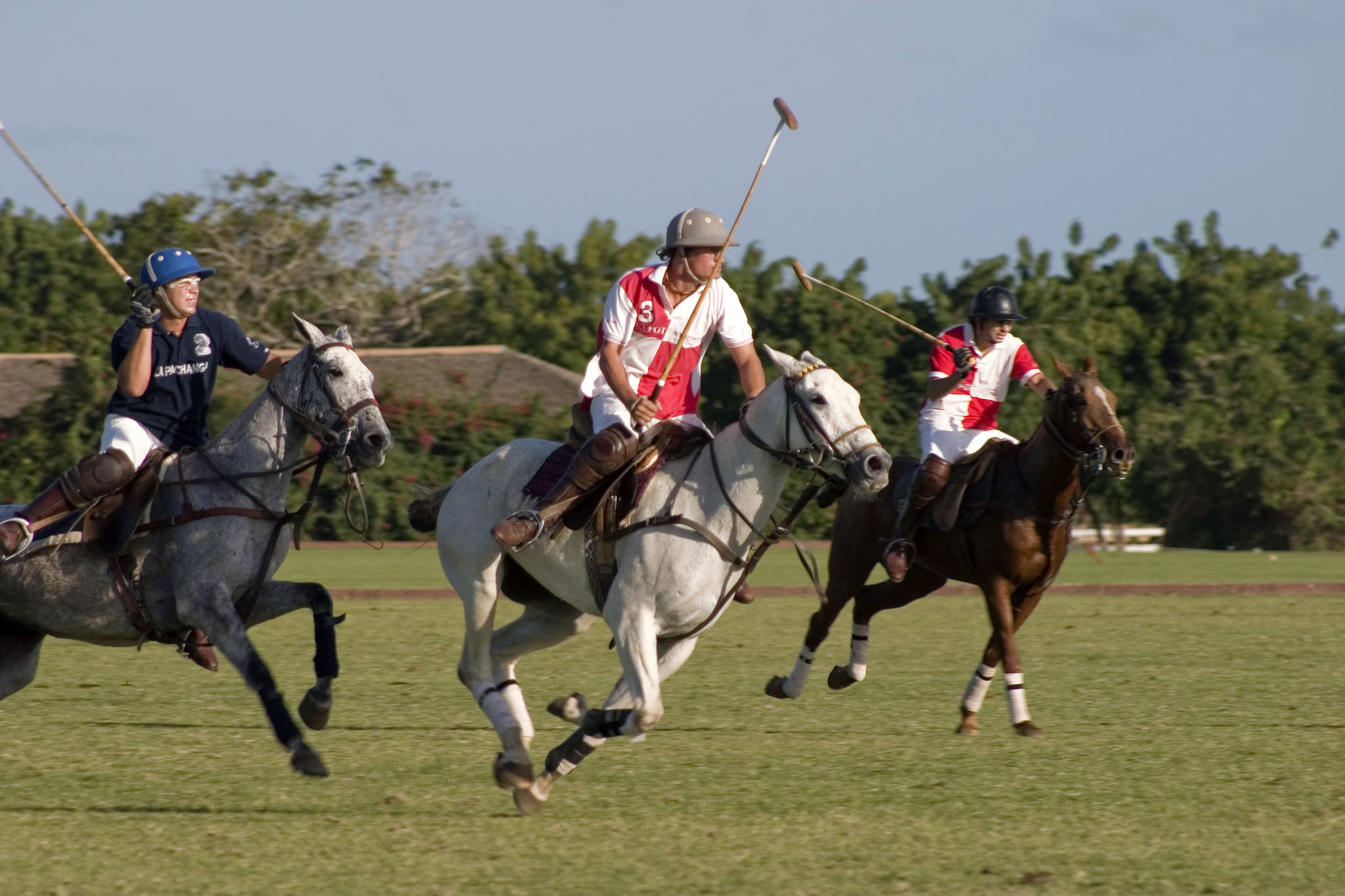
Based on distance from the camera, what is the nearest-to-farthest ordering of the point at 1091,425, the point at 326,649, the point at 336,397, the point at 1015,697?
1. the point at 336,397
2. the point at 326,649
3. the point at 1015,697
4. the point at 1091,425

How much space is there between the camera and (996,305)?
30.3ft

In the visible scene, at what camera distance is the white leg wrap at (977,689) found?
325 inches

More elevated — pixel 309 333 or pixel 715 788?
pixel 309 333

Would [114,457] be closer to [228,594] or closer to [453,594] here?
[228,594]

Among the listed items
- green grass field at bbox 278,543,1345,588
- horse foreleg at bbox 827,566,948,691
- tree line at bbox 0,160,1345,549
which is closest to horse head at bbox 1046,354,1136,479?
horse foreleg at bbox 827,566,948,691

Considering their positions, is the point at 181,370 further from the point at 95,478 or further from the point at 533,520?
the point at 533,520

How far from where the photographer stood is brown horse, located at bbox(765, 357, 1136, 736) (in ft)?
27.6

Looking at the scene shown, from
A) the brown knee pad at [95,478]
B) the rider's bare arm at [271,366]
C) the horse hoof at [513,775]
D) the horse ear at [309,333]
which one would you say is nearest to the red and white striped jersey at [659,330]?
the horse ear at [309,333]

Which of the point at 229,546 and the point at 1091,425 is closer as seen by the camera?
the point at 229,546

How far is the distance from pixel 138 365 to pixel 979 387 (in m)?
4.83

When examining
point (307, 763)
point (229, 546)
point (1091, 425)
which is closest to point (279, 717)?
point (307, 763)

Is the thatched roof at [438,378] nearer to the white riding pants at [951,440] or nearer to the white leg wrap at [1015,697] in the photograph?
the white riding pants at [951,440]

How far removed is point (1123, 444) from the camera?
8445mm

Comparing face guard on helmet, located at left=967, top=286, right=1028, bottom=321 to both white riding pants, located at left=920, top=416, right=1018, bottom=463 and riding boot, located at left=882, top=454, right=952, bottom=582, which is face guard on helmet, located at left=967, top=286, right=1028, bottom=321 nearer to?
white riding pants, located at left=920, top=416, right=1018, bottom=463
